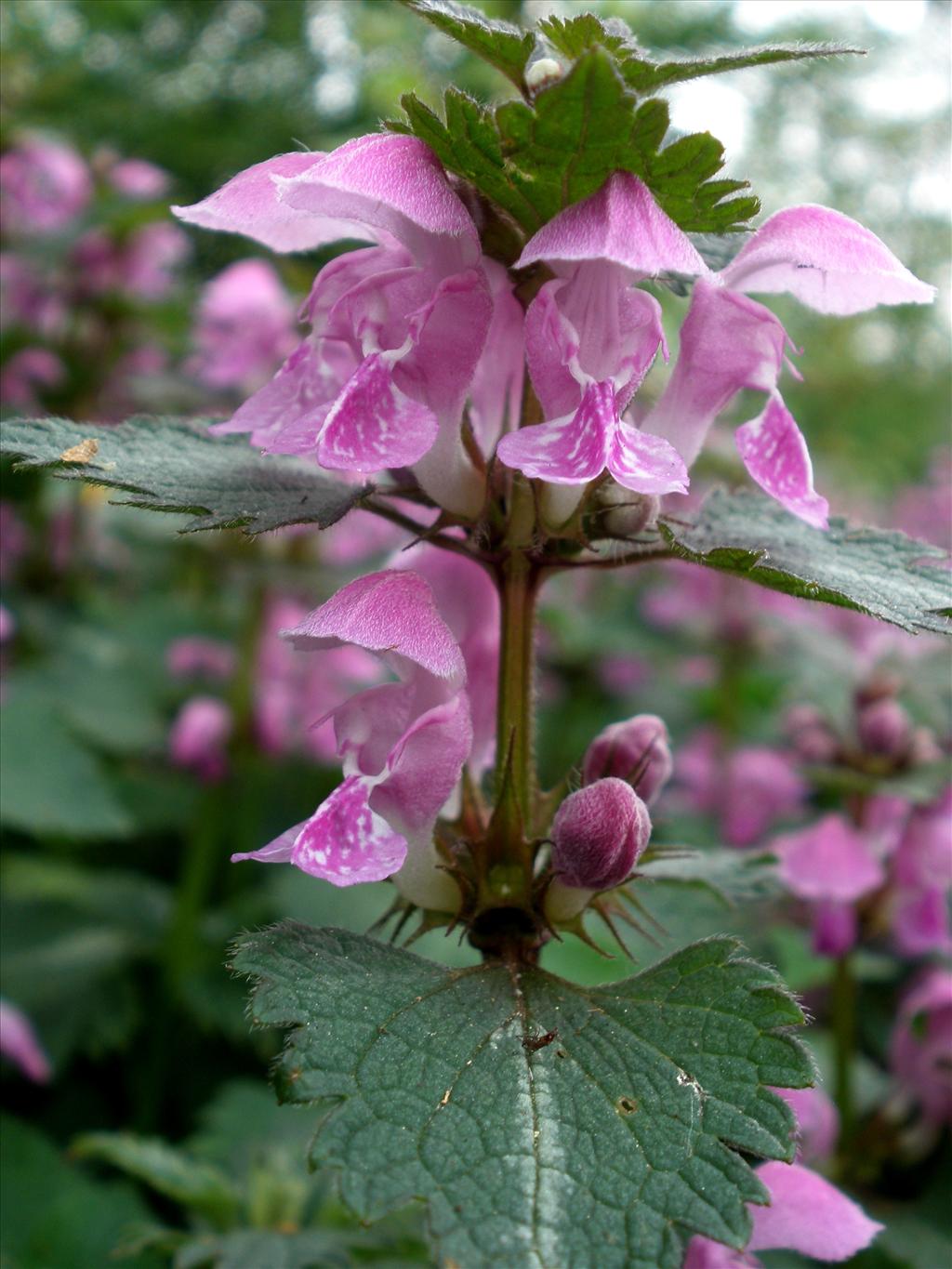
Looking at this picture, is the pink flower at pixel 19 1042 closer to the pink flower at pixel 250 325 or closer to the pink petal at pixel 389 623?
the pink petal at pixel 389 623

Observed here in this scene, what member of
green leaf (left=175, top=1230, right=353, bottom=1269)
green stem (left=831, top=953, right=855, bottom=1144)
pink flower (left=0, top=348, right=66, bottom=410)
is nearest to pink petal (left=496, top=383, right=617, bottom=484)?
green leaf (left=175, top=1230, right=353, bottom=1269)

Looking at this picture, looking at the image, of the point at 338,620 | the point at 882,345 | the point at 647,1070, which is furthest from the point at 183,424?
the point at 882,345

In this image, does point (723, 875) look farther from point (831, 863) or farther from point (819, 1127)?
point (831, 863)

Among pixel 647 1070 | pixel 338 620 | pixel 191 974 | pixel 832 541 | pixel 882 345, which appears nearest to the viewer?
pixel 647 1070

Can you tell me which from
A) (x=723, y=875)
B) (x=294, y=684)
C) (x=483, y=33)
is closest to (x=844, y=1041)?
(x=723, y=875)

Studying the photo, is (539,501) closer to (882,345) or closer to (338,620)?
(338,620)

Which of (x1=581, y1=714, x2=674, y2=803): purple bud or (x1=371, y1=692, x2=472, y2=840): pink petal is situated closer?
(x1=371, y1=692, x2=472, y2=840): pink petal

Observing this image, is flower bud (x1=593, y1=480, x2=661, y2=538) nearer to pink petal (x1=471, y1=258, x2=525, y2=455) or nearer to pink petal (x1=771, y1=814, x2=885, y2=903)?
pink petal (x1=471, y1=258, x2=525, y2=455)
